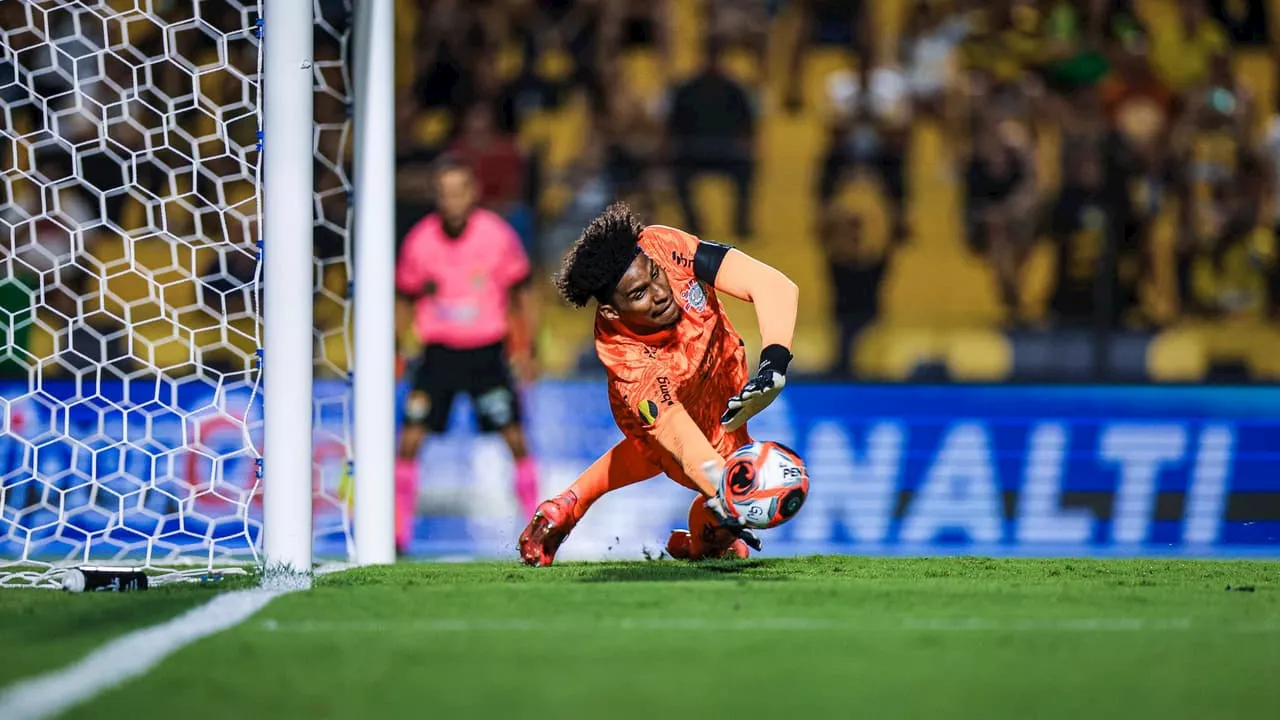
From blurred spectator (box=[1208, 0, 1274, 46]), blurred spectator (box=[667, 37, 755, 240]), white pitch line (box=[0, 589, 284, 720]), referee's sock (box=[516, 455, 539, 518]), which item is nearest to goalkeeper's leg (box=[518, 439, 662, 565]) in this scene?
white pitch line (box=[0, 589, 284, 720])

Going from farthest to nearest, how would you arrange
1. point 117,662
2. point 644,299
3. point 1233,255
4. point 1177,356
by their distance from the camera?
point 1233,255, point 1177,356, point 644,299, point 117,662

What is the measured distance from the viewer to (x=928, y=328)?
1030 centimetres

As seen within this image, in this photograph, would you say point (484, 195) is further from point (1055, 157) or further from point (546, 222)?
point (1055, 157)

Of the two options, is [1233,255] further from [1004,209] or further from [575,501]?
[575,501]

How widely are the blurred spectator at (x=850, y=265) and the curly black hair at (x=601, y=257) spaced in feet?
16.5

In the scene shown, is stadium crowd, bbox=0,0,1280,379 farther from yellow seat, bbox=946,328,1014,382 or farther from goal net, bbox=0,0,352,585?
goal net, bbox=0,0,352,585

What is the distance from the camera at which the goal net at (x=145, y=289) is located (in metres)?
6.68

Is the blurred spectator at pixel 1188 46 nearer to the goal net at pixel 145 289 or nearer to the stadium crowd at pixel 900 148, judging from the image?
the stadium crowd at pixel 900 148

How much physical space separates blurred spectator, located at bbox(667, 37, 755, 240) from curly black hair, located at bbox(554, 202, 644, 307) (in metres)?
5.10

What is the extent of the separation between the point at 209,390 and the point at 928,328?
4.43 meters

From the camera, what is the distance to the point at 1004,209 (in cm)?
1097

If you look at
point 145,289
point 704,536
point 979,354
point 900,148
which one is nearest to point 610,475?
point 704,536

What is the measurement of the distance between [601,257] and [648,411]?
0.54m

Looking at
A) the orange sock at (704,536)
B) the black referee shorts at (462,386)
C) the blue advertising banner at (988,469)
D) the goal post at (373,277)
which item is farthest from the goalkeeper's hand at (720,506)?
the black referee shorts at (462,386)
